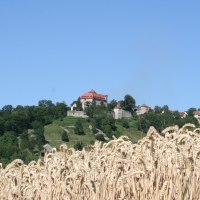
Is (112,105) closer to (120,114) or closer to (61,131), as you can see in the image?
(120,114)

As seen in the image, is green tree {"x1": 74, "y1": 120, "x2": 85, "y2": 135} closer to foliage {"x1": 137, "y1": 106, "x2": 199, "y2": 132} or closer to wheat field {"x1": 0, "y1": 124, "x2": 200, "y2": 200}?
foliage {"x1": 137, "y1": 106, "x2": 199, "y2": 132}

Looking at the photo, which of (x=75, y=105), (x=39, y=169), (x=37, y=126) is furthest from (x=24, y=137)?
(x=39, y=169)

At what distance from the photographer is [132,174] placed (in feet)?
13.0

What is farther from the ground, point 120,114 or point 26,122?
point 120,114

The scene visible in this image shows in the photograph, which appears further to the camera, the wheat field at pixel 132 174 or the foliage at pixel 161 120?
the foliage at pixel 161 120

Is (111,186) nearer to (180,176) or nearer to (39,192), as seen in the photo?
(180,176)

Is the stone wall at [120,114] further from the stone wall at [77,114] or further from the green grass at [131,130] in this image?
the green grass at [131,130]

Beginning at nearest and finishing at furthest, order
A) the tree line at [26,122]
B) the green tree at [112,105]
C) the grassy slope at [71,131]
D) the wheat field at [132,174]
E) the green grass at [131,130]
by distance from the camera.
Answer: the wheat field at [132,174]
the tree line at [26,122]
the grassy slope at [71,131]
the green grass at [131,130]
the green tree at [112,105]

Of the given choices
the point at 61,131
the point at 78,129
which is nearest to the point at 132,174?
the point at 61,131

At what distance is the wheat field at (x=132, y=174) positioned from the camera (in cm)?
397

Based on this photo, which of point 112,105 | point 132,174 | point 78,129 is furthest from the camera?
point 112,105

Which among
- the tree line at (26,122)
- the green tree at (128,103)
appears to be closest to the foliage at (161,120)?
the tree line at (26,122)

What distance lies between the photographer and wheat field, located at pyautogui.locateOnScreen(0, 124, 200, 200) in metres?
3.97

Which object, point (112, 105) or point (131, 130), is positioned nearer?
point (131, 130)
